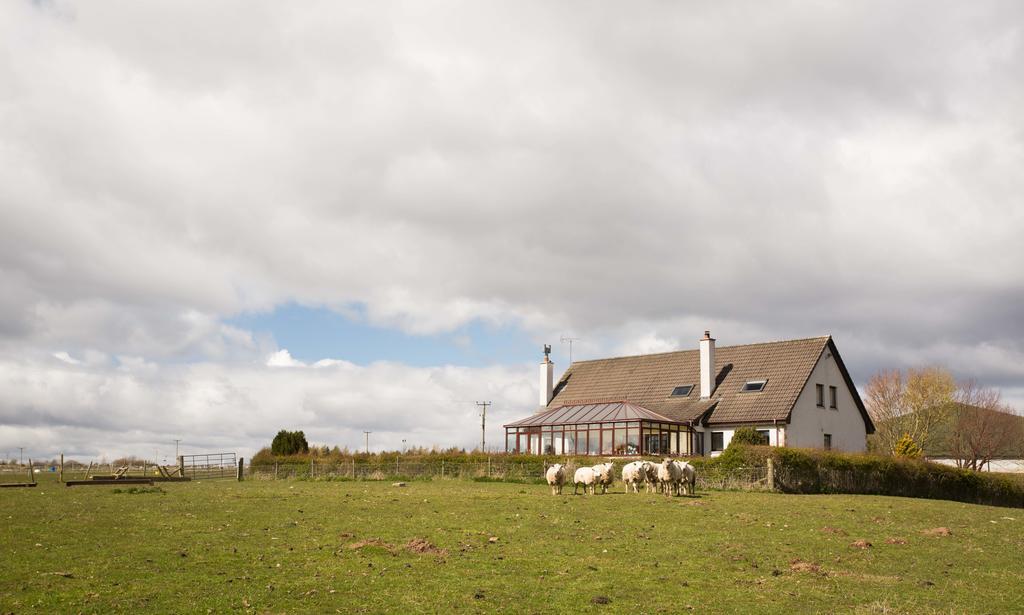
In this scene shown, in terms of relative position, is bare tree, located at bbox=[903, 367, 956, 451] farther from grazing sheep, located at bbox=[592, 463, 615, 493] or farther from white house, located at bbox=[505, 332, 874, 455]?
grazing sheep, located at bbox=[592, 463, 615, 493]

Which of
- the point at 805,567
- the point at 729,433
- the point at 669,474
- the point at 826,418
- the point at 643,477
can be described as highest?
the point at 826,418

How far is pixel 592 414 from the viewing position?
58094 mm

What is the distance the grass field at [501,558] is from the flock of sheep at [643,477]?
411 centimetres

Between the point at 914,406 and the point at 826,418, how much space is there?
86.4 ft

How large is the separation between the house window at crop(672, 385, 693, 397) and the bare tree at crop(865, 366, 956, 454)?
26602 millimetres

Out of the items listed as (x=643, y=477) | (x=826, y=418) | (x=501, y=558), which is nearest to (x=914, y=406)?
(x=826, y=418)

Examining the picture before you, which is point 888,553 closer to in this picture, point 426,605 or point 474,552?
point 474,552

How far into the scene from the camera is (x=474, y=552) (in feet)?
58.9

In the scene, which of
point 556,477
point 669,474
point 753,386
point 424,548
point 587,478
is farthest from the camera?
point 753,386

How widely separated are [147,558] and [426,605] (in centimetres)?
684

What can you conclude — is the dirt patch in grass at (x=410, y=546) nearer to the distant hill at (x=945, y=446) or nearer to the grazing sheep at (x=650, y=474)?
the grazing sheep at (x=650, y=474)

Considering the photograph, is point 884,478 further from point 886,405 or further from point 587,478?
point 886,405

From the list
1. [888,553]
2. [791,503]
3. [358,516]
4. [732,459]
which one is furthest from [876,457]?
[358,516]

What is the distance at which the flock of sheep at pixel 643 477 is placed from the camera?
32219mm
